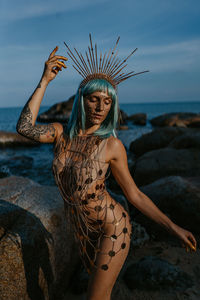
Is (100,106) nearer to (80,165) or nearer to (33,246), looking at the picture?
(80,165)

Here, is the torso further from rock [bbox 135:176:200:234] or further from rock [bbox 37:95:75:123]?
rock [bbox 37:95:75:123]

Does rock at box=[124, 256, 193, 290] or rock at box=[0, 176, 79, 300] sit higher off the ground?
rock at box=[0, 176, 79, 300]

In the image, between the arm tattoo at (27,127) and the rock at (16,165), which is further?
the rock at (16,165)

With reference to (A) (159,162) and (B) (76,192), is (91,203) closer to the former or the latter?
(B) (76,192)

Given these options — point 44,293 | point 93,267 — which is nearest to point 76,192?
point 93,267

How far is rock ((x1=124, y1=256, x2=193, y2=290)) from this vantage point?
138 inches

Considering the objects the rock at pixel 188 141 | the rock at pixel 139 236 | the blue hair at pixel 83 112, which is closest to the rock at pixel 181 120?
the rock at pixel 188 141

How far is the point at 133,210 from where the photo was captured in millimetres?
5898

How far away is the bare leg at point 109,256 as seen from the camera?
226cm

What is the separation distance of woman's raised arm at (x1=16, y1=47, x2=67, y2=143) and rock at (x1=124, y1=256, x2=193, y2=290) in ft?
8.45

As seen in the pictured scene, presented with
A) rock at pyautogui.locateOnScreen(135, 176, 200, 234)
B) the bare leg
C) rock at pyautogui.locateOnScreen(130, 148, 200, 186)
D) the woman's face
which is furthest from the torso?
rock at pyautogui.locateOnScreen(130, 148, 200, 186)

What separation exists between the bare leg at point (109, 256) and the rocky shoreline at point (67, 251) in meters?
0.88

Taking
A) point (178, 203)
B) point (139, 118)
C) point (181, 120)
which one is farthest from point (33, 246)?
point (139, 118)

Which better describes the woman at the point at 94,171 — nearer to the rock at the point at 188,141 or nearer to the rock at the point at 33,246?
the rock at the point at 33,246
